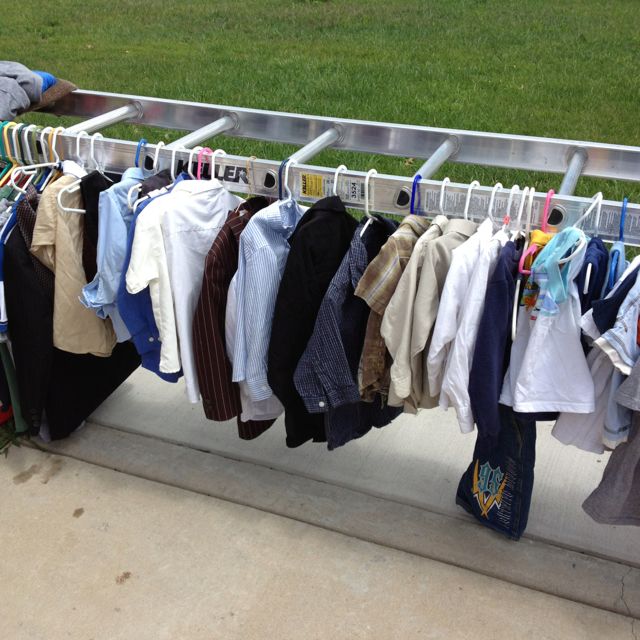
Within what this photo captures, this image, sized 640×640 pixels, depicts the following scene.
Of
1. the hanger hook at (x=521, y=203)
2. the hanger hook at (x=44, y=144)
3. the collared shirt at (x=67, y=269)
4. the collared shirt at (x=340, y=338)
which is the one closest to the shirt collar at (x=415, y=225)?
the collared shirt at (x=340, y=338)

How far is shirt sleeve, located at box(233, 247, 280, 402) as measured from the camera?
2.74 m

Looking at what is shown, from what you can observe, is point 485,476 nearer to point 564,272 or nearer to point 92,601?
point 564,272

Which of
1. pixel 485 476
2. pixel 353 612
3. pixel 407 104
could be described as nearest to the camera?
pixel 353 612

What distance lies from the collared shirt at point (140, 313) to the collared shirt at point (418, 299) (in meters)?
0.96

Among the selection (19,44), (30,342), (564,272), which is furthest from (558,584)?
(19,44)

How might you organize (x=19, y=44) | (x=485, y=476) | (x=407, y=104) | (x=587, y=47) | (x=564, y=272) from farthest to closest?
(x=19, y=44) → (x=587, y=47) → (x=407, y=104) → (x=485, y=476) → (x=564, y=272)

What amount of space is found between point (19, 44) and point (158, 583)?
9222 millimetres

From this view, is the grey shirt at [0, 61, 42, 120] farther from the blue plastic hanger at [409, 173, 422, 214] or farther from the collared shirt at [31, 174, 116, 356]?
the blue plastic hanger at [409, 173, 422, 214]

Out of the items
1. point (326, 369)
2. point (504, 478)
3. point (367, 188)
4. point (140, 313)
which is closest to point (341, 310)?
point (326, 369)

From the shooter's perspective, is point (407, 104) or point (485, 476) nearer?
point (485, 476)

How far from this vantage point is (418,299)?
8.39ft

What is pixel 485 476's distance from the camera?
3258 millimetres

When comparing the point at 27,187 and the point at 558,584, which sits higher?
the point at 27,187

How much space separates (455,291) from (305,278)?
0.52 meters
